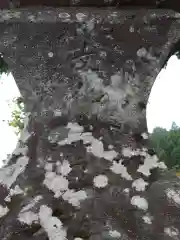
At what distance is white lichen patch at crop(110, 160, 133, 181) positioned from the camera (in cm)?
54

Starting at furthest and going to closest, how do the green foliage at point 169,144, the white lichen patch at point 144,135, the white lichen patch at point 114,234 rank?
the green foliage at point 169,144, the white lichen patch at point 144,135, the white lichen patch at point 114,234

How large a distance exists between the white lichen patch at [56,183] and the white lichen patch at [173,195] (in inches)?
4.4

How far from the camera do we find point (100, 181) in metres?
0.52

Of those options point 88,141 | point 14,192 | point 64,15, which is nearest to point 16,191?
point 14,192

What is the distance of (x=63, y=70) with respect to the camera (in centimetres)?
60

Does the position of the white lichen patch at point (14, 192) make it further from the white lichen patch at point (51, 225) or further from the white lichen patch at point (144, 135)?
the white lichen patch at point (144, 135)

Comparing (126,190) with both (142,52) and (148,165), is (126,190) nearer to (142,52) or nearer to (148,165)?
(148,165)

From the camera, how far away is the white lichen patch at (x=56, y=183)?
0.52 metres

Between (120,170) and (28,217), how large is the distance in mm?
116

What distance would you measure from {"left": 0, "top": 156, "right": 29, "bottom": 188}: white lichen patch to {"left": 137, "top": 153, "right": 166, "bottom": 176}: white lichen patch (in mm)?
137

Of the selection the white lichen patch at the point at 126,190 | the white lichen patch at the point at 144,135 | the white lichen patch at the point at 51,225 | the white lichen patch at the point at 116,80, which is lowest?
the white lichen patch at the point at 51,225

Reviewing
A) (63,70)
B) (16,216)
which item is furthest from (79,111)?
(16,216)

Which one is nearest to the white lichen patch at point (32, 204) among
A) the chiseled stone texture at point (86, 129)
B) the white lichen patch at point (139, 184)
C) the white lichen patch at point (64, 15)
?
the chiseled stone texture at point (86, 129)

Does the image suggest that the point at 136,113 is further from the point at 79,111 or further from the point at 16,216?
the point at 16,216
